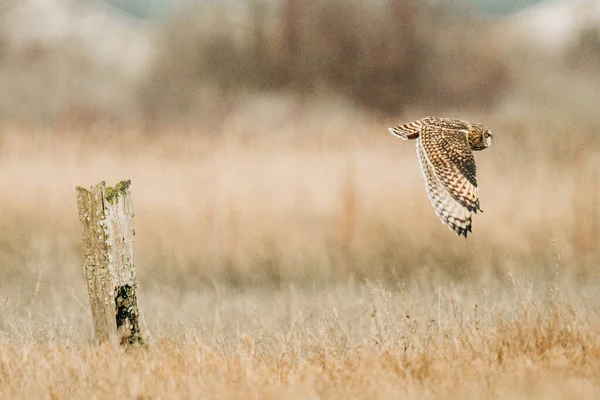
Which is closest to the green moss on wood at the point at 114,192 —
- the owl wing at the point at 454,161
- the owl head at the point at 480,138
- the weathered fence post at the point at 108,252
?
the weathered fence post at the point at 108,252

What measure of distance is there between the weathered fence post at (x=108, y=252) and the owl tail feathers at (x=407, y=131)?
1.82 m

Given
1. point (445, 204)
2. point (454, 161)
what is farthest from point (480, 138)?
point (445, 204)

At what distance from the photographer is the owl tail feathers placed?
18.2 ft

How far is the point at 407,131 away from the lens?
5617mm

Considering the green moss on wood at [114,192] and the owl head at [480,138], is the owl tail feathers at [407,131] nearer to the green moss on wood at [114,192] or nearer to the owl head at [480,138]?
the owl head at [480,138]

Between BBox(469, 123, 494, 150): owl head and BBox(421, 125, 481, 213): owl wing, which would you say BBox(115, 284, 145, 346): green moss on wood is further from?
BBox(469, 123, 494, 150): owl head

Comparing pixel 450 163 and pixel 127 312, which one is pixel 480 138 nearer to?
pixel 450 163

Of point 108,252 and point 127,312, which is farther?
point 127,312

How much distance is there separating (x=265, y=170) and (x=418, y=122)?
5.55 metres

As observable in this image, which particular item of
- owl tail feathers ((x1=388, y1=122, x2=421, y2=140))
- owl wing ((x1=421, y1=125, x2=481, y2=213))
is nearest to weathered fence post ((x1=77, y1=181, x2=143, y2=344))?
owl tail feathers ((x1=388, y1=122, x2=421, y2=140))

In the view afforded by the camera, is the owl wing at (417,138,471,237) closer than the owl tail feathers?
Yes

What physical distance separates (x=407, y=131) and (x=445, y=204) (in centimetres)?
75

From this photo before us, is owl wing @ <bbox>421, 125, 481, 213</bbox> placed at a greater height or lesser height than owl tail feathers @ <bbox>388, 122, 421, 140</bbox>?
lesser

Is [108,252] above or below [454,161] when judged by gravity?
below
